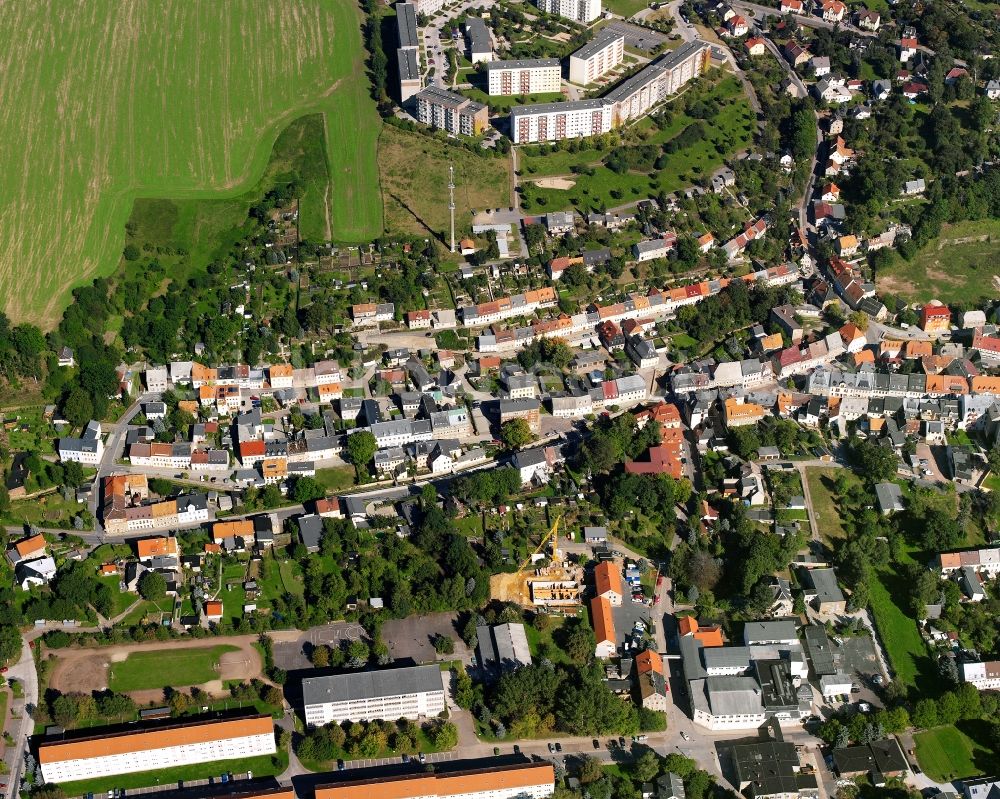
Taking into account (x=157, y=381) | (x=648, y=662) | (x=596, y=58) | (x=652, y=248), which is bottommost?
(x=648, y=662)

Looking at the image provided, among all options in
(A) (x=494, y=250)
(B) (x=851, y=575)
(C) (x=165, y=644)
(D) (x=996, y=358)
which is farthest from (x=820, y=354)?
(C) (x=165, y=644)

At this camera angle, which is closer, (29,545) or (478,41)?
(29,545)

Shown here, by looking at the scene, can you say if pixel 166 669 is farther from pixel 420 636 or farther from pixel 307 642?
pixel 420 636

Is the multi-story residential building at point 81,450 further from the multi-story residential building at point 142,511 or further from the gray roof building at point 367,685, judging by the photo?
the gray roof building at point 367,685

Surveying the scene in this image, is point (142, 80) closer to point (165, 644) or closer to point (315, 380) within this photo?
point (315, 380)

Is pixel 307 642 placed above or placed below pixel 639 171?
below

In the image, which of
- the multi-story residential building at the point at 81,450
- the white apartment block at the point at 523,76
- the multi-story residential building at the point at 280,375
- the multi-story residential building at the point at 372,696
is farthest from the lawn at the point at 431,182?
the multi-story residential building at the point at 372,696

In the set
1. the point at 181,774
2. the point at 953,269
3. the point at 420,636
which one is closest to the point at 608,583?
the point at 420,636

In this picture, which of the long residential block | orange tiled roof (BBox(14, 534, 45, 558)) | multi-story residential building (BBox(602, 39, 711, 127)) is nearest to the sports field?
the long residential block

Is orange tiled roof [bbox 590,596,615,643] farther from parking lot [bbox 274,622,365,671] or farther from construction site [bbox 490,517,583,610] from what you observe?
parking lot [bbox 274,622,365,671]
